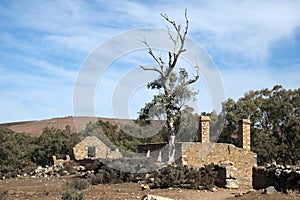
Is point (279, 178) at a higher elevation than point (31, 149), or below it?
higher

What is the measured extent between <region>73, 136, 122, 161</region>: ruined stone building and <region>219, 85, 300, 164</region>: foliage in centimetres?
955

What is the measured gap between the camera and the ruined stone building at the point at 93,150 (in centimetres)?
3547

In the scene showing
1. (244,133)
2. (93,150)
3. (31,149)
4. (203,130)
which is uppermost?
(203,130)

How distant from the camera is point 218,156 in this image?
73.7 ft

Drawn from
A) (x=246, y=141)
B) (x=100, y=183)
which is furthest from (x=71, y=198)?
(x=246, y=141)

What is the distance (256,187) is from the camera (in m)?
17.5

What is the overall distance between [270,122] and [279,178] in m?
22.8

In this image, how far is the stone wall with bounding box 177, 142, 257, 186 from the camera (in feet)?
71.5

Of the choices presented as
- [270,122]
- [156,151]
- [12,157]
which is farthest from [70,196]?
[270,122]

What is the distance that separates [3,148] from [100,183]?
746 inches

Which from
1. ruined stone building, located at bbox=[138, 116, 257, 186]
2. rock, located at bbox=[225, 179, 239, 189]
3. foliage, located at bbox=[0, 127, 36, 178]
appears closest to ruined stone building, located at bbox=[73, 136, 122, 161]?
foliage, located at bbox=[0, 127, 36, 178]

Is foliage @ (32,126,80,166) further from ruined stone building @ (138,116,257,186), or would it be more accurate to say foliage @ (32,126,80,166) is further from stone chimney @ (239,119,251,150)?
stone chimney @ (239,119,251,150)

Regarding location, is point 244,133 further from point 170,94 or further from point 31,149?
point 31,149

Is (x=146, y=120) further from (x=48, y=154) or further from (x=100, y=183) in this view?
(x=48, y=154)
